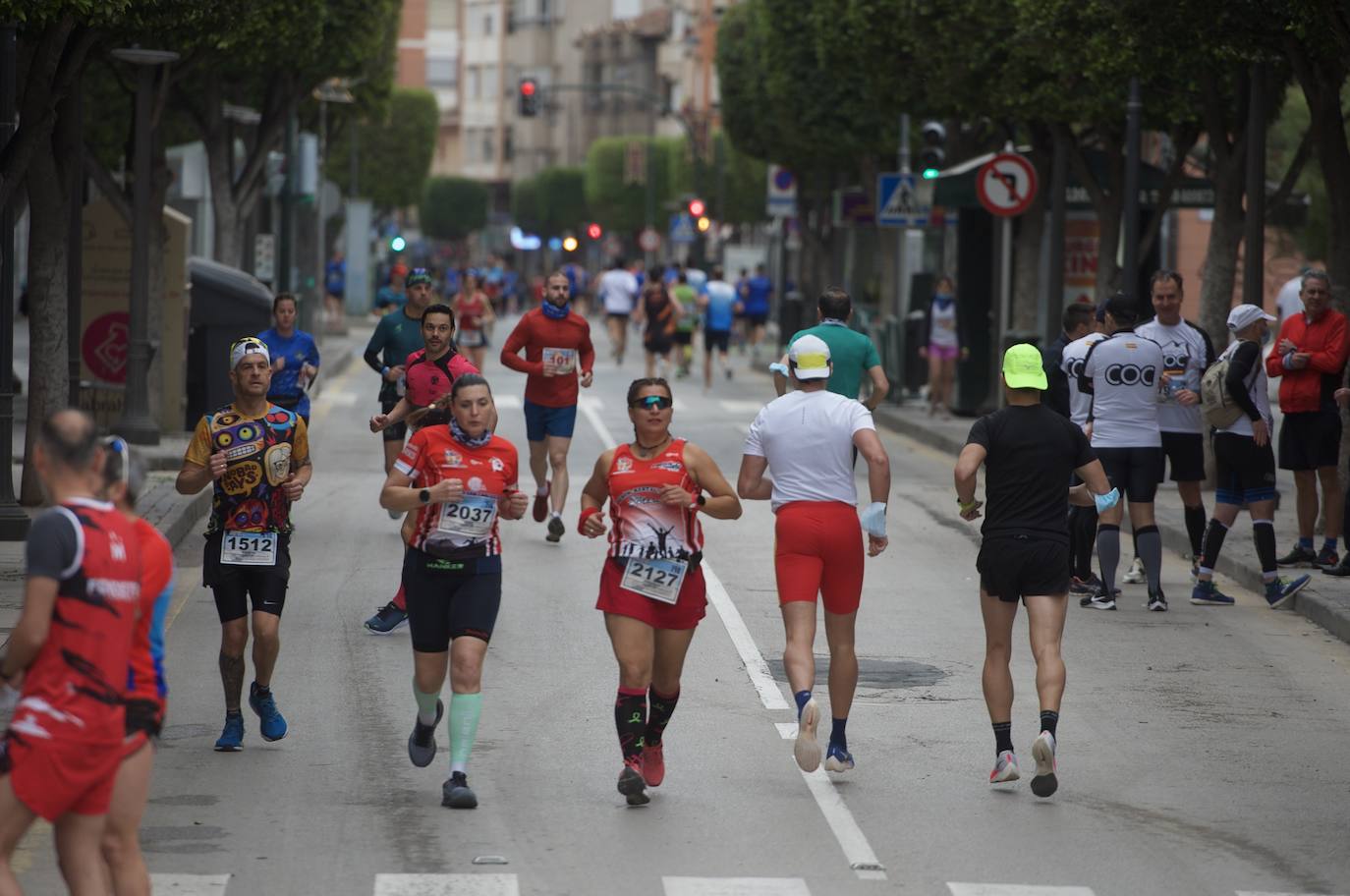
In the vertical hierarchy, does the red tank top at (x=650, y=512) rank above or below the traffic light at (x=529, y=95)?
below

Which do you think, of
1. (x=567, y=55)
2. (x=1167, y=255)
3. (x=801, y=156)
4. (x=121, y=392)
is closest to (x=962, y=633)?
(x=121, y=392)

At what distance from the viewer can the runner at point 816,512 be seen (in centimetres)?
895

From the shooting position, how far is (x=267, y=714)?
31.2ft

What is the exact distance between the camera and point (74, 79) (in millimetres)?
17391

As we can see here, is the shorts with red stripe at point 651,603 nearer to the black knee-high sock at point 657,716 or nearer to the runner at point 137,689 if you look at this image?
the black knee-high sock at point 657,716

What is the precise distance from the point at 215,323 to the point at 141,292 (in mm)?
2012

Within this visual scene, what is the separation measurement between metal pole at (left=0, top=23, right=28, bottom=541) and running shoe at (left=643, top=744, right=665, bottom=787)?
7.83 m

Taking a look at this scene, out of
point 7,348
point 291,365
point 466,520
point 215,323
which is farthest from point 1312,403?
point 215,323

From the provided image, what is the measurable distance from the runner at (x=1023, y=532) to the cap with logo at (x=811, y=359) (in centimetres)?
64

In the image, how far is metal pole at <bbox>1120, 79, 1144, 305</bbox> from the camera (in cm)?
2114

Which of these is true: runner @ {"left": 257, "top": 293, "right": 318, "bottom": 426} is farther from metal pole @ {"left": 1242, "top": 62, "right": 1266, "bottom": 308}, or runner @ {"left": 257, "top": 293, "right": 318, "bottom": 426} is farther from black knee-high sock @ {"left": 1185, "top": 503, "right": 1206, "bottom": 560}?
metal pole @ {"left": 1242, "top": 62, "right": 1266, "bottom": 308}

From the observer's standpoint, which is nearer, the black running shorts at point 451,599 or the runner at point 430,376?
the black running shorts at point 451,599

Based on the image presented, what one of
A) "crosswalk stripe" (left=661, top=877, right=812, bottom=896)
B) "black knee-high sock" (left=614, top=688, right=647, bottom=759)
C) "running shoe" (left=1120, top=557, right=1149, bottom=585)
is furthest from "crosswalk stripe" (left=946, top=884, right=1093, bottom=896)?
"running shoe" (left=1120, top=557, right=1149, bottom=585)

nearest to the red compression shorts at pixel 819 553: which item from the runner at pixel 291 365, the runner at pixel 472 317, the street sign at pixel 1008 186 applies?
the runner at pixel 291 365
